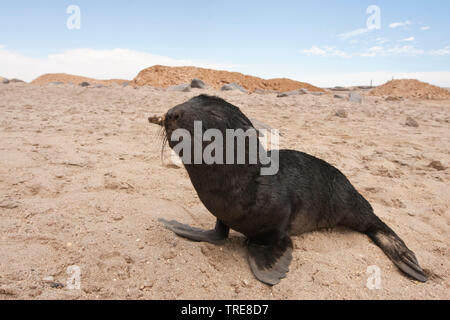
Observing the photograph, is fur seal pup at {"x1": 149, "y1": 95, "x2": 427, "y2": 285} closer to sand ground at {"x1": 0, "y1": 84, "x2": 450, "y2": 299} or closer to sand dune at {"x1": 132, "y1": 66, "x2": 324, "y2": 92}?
sand ground at {"x1": 0, "y1": 84, "x2": 450, "y2": 299}

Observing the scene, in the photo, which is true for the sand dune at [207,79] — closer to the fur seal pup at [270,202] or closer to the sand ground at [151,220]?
the sand ground at [151,220]

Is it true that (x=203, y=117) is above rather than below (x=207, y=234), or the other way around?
above

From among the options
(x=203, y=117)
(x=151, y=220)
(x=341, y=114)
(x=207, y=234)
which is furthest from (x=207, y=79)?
(x=203, y=117)

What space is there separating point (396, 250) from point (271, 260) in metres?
1.07

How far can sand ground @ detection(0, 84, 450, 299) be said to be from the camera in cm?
200

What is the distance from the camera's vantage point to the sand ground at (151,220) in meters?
2.00

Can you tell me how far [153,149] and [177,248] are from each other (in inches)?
107

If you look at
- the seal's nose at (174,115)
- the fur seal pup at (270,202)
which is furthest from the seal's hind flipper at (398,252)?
the seal's nose at (174,115)

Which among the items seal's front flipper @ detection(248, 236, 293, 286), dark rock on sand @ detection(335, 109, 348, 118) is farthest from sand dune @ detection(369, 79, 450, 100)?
seal's front flipper @ detection(248, 236, 293, 286)

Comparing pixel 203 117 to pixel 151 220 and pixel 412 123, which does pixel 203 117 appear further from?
pixel 412 123

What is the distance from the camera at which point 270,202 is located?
7.38 ft

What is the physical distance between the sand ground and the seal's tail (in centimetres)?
6

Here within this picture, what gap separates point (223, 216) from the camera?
85.7 inches

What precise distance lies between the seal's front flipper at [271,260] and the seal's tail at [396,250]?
0.82m
